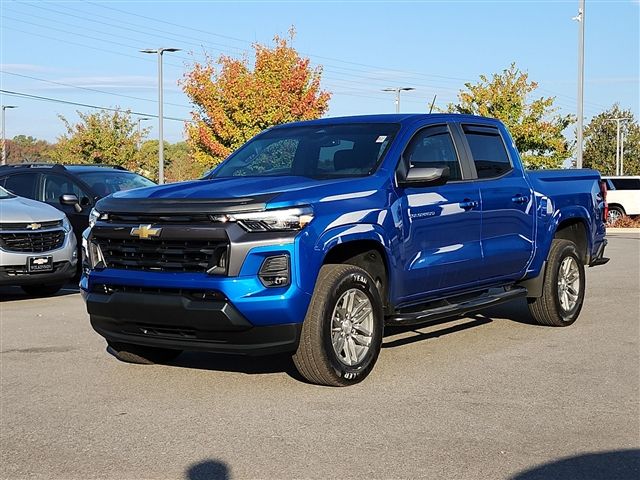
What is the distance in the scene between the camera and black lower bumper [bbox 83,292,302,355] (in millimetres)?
6012

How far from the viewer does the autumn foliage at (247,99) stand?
34500mm

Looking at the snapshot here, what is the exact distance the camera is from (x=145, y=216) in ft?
20.9

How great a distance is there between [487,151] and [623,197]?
23.4 metres

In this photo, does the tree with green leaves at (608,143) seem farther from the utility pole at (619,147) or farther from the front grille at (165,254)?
the front grille at (165,254)

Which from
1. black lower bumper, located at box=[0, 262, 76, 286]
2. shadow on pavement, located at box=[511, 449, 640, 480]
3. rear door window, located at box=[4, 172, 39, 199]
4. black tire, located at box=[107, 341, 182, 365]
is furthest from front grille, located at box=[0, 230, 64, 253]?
shadow on pavement, located at box=[511, 449, 640, 480]

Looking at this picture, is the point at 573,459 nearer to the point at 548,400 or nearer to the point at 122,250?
the point at 548,400

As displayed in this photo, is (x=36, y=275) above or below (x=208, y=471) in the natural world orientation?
above

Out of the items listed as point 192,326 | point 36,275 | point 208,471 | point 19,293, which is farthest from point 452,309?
point 19,293

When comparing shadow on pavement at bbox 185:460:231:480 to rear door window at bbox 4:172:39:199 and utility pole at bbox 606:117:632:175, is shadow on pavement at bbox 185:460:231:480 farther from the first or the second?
utility pole at bbox 606:117:632:175

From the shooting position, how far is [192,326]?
20.0ft

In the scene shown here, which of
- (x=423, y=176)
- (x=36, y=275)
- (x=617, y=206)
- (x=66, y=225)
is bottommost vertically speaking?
(x=36, y=275)

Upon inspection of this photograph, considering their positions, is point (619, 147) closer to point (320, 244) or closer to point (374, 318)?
point (374, 318)

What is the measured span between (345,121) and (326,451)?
3688 millimetres

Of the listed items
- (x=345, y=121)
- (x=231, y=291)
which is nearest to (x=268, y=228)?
(x=231, y=291)
